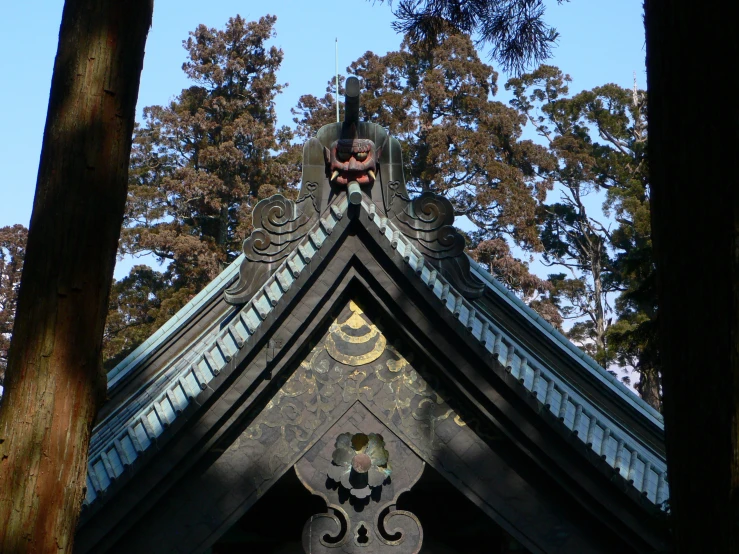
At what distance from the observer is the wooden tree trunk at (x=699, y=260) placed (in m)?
3.05

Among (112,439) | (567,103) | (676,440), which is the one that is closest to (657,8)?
(676,440)

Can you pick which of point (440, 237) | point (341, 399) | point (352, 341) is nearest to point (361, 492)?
point (341, 399)

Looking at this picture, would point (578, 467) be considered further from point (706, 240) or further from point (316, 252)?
point (706, 240)

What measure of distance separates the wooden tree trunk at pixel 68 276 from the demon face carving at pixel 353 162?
A: 13.3ft

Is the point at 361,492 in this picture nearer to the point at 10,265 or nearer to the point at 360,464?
the point at 360,464

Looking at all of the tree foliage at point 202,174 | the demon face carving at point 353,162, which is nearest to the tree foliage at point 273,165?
the tree foliage at point 202,174

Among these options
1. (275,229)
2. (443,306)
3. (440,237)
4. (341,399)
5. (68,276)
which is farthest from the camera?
(275,229)

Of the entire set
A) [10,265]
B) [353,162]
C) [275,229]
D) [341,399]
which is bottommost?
[341,399]

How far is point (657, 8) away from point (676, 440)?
5.15 feet

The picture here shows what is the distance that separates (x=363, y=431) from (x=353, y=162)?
3345mm

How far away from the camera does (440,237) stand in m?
7.26

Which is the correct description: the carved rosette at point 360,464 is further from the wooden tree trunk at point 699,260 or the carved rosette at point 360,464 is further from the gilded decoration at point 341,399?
the wooden tree trunk at point 699,260

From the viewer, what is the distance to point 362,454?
562 cm

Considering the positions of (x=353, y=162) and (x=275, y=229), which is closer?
(x=275, y=229)
